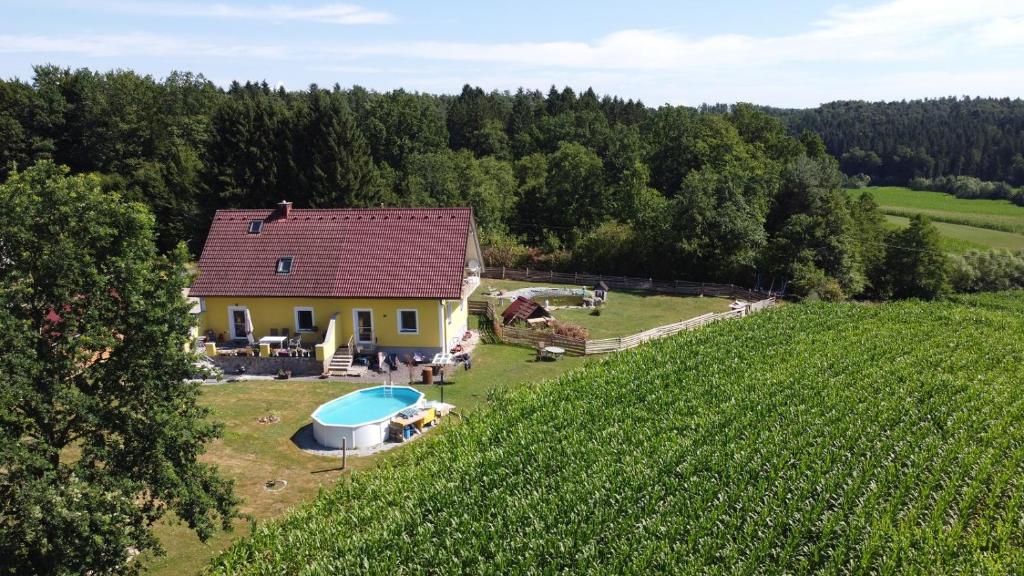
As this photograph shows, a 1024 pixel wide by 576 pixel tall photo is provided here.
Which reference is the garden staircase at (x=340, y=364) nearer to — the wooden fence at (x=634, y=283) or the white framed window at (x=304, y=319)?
the white framed window at (x=304, y=319)

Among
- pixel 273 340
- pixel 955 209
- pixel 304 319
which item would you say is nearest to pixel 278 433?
pixel 273 340

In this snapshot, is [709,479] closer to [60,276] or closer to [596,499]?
[596,499]

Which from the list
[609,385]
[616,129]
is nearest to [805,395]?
[609,385]

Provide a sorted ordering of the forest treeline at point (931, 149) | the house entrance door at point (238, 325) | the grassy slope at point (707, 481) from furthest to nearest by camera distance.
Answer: the forest treeline at point (931, 149), the house entrance door at point (238, 325), the grassy slope at point (707, 481)

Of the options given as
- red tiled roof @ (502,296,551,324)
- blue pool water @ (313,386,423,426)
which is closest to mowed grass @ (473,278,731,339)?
red tiled roof @ (502,296,551,324)

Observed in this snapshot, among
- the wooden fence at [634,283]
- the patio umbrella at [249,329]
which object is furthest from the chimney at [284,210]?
the wooden fence at [634,283]

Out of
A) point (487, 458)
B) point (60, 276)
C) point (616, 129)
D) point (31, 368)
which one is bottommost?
point (487, 458)
